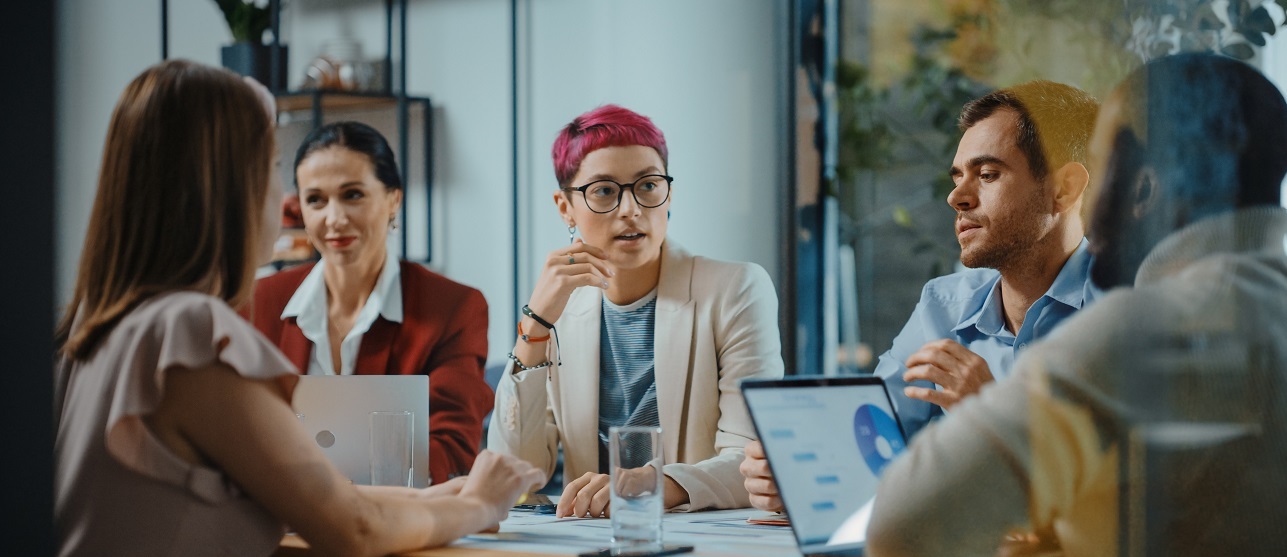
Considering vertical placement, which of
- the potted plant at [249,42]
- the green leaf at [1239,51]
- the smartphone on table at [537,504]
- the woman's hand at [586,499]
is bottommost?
the smartphone on table at [537,504]

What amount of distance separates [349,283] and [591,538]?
1.24 meters

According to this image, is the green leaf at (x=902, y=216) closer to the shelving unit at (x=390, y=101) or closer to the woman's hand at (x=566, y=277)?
the woman's hand at (x=566, y=277)

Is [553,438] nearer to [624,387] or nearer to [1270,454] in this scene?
[624,387]

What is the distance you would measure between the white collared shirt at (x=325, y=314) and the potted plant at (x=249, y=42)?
1.48m

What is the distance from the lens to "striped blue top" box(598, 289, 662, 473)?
7.84 ft

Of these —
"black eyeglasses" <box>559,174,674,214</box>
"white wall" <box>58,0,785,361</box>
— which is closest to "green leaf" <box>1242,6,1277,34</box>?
"black eyeglasses" <box>559,174,674,214</box>

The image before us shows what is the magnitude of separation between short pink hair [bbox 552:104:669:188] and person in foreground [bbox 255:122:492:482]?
15.9 inches

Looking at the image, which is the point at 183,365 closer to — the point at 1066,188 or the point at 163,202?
the point at 163,202

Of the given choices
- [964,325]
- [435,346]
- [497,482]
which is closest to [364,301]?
[435,346]

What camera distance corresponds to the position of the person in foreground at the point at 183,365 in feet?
3.87

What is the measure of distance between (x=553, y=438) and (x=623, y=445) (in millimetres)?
1004

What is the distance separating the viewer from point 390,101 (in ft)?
13.4

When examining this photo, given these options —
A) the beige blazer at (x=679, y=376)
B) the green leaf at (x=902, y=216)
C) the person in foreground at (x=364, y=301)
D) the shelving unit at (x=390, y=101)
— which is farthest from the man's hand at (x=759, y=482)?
the shelving unit at (x=390, y=101)

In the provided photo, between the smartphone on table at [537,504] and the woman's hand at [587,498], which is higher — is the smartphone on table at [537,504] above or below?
below
